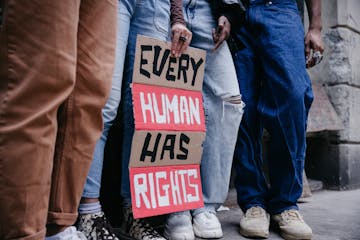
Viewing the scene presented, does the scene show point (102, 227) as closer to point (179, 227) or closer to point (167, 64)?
point (179, 227)

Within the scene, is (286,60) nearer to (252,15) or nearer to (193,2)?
(252,15)

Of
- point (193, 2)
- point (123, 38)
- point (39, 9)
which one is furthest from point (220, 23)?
point (39, 9)

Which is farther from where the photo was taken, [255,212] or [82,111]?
[255,212]

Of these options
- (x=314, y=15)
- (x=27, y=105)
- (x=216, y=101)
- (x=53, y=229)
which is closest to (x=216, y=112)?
(x=216, y=101)

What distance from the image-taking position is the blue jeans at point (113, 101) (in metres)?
1.43

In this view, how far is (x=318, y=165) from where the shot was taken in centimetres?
348

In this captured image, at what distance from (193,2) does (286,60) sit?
484 mm

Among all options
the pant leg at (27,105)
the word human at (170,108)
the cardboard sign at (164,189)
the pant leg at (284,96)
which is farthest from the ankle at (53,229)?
the pant leg at (284,96)

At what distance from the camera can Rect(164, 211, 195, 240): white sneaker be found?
5.32ft

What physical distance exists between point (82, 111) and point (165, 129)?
23.3 inches

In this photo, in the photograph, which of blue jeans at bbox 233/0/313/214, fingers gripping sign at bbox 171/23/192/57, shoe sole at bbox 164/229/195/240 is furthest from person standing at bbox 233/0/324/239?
fingers gripping sign at bbox 171/23/192/57

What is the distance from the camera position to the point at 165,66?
5.45ft

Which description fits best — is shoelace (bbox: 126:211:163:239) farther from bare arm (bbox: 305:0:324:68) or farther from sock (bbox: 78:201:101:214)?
bare arm (bbox: 305:0:324:68)

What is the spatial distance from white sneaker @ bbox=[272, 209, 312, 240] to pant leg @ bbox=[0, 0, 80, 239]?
3.76 feet
